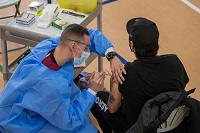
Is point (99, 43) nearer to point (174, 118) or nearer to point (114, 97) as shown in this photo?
point (114, 97)

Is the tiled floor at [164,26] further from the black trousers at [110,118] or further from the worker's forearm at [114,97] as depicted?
the worker's forearm at [114,97]

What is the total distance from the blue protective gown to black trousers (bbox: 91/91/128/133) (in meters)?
0.22

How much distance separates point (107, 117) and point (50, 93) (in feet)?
1.80

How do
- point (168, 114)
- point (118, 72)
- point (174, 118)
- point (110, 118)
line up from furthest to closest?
point (110, 118) → point (118, 72) → point (174, 118) → point (168, 114)

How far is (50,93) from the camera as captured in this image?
2088 mm

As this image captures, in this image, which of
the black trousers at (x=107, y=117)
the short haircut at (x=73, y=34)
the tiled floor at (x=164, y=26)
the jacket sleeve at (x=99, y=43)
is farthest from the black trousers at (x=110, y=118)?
the tiled floor at (x=164, y=26)

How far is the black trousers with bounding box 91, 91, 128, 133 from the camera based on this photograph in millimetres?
2418

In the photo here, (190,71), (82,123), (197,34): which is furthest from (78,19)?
(197,34)

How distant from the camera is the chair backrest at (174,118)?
6.61 feet

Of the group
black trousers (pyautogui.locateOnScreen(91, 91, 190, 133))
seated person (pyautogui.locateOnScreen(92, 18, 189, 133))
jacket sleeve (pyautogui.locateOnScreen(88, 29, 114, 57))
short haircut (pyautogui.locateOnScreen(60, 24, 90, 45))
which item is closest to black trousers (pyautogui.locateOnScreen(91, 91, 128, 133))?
black trousers (pyautogui.locateOnScreen(91, 91, 190, 133))

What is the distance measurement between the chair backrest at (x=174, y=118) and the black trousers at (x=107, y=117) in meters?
0.39

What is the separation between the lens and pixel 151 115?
1.92m

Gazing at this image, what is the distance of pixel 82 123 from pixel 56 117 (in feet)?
0.80

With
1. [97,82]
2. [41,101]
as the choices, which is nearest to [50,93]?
[41,101]
